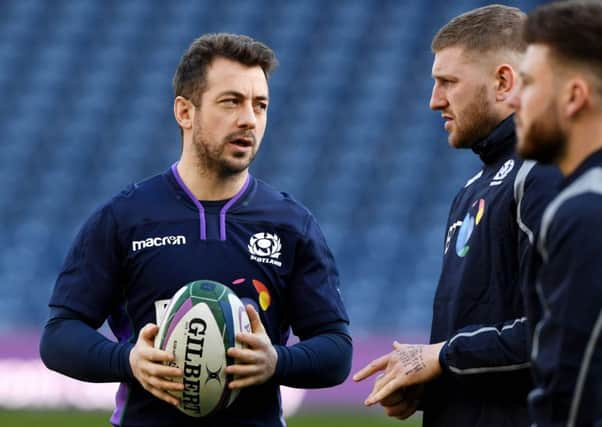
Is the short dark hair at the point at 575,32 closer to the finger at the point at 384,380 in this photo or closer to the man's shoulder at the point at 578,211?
the man's shoulder at the point at 578,211

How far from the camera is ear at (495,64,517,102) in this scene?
4105mm

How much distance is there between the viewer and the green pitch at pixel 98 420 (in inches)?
382

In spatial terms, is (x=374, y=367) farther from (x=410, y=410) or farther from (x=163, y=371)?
(x=163, y=371)

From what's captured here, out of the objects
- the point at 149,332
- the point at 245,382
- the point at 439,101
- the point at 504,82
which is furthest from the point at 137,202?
the point at 504,82

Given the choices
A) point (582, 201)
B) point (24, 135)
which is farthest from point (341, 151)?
point (582, 201)

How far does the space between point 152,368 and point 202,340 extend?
18 centimetres

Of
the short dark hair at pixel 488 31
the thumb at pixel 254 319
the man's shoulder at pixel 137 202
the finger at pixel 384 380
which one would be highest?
the short dark hair at pixel 488 31

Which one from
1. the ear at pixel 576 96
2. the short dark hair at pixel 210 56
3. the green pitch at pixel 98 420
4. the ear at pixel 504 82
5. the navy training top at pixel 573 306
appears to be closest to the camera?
the navy training top at pixel 573 306

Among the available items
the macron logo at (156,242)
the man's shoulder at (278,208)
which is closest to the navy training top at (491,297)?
the man's shoulder at (278,208)

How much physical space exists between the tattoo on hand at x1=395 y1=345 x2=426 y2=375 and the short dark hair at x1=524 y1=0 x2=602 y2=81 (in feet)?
4.40

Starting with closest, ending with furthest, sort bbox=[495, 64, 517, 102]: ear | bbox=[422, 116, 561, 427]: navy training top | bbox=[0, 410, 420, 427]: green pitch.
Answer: bbox=[422, 116, 561, 427]: navy training top → bbox=[495, 64, 517, 102]: ear → bbox=[0, 410, 420, 427]: green pitch

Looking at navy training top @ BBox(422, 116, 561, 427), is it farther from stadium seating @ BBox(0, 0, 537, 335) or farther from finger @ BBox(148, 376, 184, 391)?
stadium seating @ BBox(0, 0, 537, 335)

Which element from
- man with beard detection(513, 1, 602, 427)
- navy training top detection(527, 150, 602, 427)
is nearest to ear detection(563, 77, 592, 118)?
man with beard detection(513, 1, 602, 427)

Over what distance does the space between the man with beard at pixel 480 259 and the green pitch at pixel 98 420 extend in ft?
18.8
